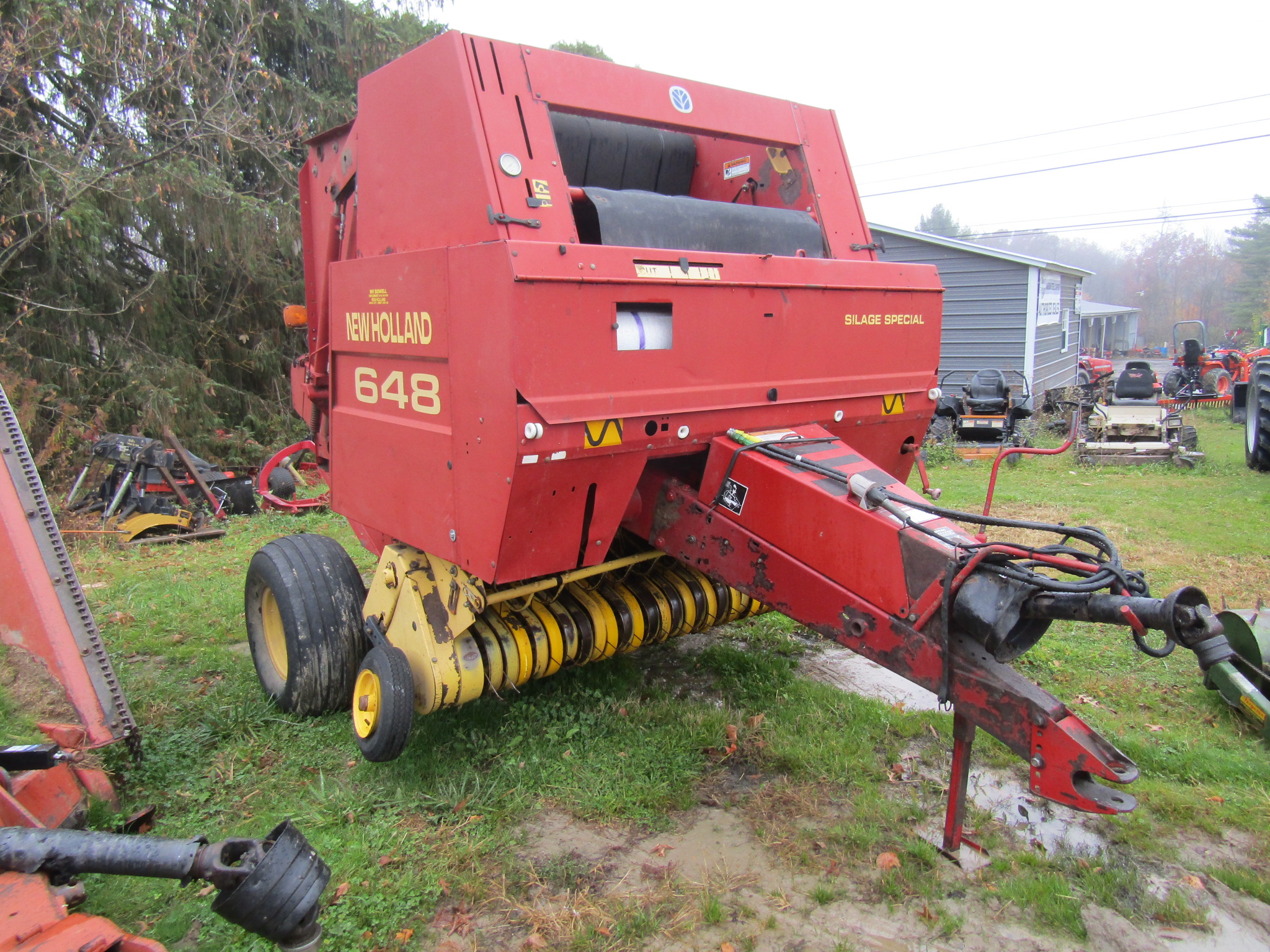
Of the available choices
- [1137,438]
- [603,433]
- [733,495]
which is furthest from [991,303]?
[603,433]

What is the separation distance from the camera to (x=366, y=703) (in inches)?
132

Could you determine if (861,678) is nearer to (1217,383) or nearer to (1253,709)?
(1253,709)

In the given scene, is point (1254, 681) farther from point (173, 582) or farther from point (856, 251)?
point (173, 582)

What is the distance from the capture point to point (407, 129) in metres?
3.27

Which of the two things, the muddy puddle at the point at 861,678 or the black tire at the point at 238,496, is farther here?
the black tire at the point at 238,496

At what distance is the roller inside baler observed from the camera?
2.51 meters

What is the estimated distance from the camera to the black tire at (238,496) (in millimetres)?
8914

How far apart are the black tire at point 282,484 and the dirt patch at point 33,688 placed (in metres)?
6.10

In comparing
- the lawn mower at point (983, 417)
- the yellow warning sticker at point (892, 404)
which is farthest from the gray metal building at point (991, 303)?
the yellow warning sticker at point (892, 404)

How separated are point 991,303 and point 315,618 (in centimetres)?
1564

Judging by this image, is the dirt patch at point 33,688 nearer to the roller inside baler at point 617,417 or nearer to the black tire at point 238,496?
the roller inside baler at point 617,417

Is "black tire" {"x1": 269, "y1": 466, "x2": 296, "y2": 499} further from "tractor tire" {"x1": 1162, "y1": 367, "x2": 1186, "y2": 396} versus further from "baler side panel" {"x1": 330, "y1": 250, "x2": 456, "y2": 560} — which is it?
"tractor tire" {"x1": 1162, "y1": 367, "x2": 1186, "y2": 396}

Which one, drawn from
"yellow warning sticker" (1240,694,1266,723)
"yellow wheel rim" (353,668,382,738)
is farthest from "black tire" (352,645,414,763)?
"yellow warning sticker" (1240,694,1266,723)

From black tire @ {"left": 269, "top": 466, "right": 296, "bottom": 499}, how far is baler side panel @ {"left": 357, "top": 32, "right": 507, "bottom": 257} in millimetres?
6305
